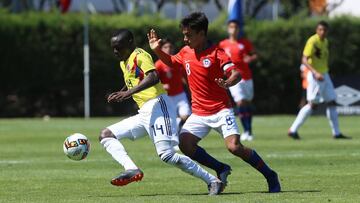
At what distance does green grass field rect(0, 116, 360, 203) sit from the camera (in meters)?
11.7

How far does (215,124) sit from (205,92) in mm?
401

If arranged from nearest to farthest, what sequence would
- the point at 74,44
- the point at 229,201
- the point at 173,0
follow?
the point at 229,201 < the point at 74,44 < the point at 173,0

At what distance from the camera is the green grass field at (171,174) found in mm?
11689

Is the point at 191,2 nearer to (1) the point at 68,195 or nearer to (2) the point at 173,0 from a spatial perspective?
(2) the point at 173,0

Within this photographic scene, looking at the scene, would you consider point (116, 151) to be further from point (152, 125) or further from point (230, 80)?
→ point (230, 80)

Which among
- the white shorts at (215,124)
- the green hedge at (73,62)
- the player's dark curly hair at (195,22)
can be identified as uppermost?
the player's dark curly hair at (195,22)

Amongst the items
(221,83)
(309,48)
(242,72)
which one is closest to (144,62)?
(221,83)

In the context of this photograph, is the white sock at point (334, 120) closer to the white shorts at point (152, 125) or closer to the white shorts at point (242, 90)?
the white shorts at point (242, 90)

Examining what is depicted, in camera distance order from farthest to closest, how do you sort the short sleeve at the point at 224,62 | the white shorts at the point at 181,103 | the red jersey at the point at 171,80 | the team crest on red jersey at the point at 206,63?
the red jersey at the point at 171,80 → the white shorts at the point at 181,103 → the team crest on red jersey at the point at 206,63 → the short sleeve at the point at 224,62

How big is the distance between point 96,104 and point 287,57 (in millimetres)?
7625

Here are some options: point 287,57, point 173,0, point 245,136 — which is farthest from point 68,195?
point 173,0

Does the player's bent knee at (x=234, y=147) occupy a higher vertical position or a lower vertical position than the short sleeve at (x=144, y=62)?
lower

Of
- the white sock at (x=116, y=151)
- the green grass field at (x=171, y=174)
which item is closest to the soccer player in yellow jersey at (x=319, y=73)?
the green grass field at (x=171, y=174)

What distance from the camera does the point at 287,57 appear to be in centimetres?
3891
